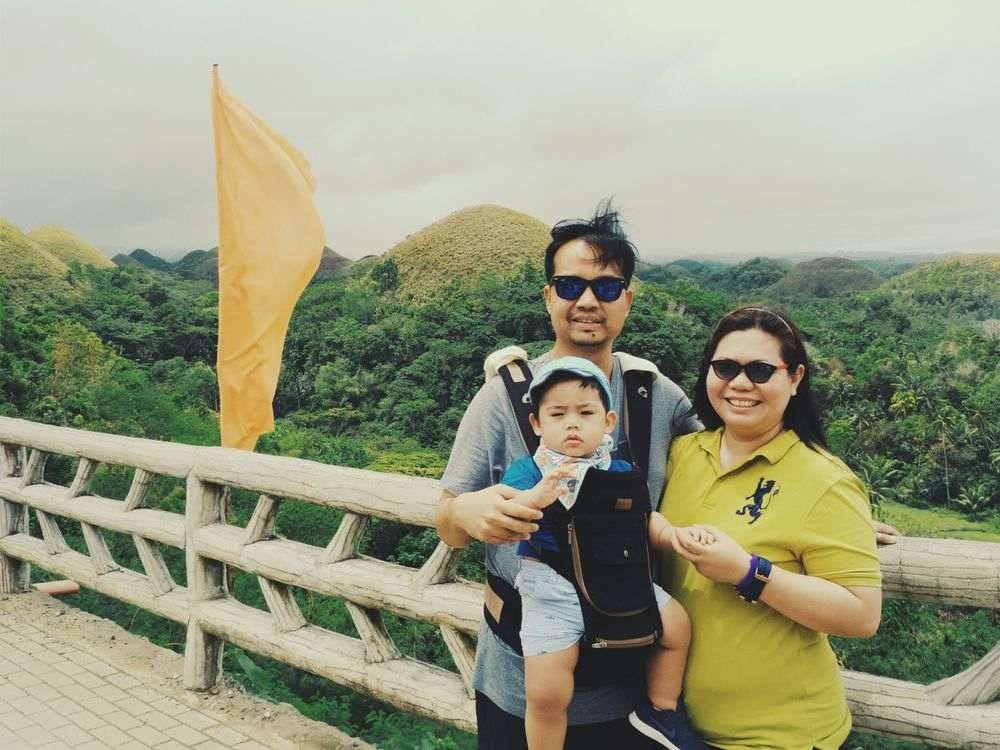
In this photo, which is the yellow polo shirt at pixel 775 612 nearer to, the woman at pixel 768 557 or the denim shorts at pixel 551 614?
the woman at pixel 768 557

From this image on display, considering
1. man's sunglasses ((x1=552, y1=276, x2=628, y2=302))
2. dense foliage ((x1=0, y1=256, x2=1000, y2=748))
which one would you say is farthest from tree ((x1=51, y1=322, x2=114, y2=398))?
man's sunglasses ((x1=552, y1=276, x2=628, y2=302))

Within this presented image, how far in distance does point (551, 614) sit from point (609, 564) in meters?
0.14

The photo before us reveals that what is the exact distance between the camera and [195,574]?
11.5 ft

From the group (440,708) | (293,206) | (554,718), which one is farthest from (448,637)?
(293,206)

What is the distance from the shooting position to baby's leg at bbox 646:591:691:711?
1.48 m

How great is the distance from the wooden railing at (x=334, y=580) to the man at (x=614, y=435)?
1.91 feet

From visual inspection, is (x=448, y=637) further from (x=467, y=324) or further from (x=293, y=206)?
(x=467, y=324)

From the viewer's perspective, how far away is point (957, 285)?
180 feet

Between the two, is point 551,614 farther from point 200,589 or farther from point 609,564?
point 200,589

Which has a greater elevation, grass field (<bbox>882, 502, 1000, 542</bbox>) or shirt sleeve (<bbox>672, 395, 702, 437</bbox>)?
shirt sleeve (<bbox>672, 395, 702, 437</bbox>)

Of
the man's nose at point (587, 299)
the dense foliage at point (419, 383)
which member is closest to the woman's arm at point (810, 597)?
the man's nose at point (587, 299)

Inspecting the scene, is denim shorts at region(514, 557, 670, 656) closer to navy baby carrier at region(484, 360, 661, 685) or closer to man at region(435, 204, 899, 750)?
navy baby carrier at region(484, 360, 661, 685)

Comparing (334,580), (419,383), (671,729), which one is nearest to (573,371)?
(671,729)

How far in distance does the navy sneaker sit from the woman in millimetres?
23
